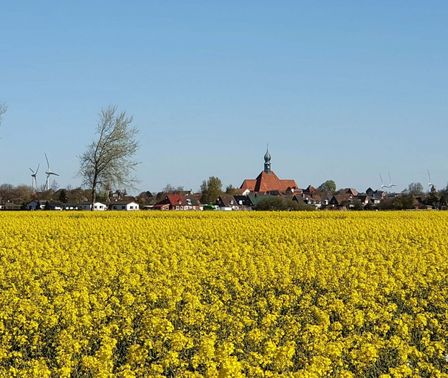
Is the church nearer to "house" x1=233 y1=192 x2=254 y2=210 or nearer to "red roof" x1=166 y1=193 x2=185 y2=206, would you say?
"house" x1=233 y1=192 x2=254 y2=210

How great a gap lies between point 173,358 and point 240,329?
6.88 feet

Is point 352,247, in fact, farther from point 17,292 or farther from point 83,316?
point 83,316

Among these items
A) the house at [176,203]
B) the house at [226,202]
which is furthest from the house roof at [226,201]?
the house at [176,203]

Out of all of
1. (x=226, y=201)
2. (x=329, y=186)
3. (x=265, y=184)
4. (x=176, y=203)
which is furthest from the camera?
(x=329, y=186)

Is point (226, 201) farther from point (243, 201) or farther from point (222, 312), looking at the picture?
point (222, 312)

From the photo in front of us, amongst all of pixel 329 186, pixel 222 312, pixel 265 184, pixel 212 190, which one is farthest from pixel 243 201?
pixel 222 312

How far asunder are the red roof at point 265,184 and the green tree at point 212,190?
105ft

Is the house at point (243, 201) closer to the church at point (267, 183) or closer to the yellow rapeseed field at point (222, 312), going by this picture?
the church at point (267, 183)

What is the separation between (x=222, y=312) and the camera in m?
10.1

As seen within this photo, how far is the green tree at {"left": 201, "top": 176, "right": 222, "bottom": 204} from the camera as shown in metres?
121

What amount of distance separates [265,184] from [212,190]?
1538 inches

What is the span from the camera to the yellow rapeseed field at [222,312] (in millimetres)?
7598

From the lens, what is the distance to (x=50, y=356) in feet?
31.9

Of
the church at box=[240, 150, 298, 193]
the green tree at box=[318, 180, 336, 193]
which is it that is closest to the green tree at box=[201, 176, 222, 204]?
the church at box=[240, 150, 298, 193]
